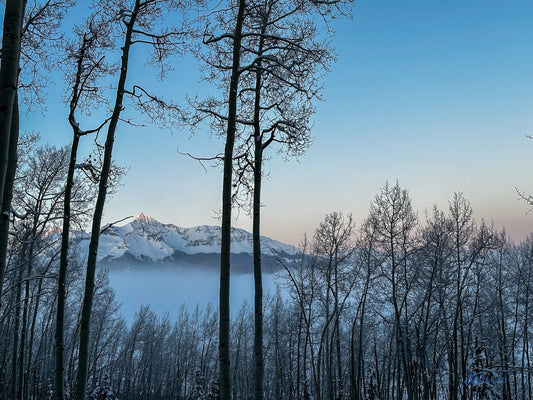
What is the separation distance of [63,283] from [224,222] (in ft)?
9.19

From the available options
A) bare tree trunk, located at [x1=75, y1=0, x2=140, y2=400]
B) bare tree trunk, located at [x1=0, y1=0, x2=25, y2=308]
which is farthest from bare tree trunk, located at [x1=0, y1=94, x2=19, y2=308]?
bare tree trunk, located at [x1=75, y1=0, x2=140, y2=400]

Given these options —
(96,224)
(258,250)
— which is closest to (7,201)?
(96,224)

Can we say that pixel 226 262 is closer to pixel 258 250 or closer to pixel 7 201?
pixel 258 250

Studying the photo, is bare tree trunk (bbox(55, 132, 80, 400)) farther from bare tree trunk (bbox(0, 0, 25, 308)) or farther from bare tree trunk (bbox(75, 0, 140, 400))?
bare tree trunk (bbox(0, 0, 25, 308))

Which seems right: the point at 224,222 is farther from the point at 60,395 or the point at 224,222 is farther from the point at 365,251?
the point at 365,251

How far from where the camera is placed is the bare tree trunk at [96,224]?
15.7ft

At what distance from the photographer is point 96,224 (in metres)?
5.16

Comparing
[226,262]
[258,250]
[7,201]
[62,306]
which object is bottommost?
[62,306]

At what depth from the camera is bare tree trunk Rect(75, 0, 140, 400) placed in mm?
4773

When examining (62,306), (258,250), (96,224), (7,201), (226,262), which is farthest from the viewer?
(258,250)

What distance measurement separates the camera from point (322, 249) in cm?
1994

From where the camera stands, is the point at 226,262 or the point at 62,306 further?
the point at 62,306

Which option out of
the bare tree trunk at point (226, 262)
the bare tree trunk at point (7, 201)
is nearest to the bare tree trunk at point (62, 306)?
the bare tree trunk at point (7, 201)

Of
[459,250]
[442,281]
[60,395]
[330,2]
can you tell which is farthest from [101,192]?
[459,250]
